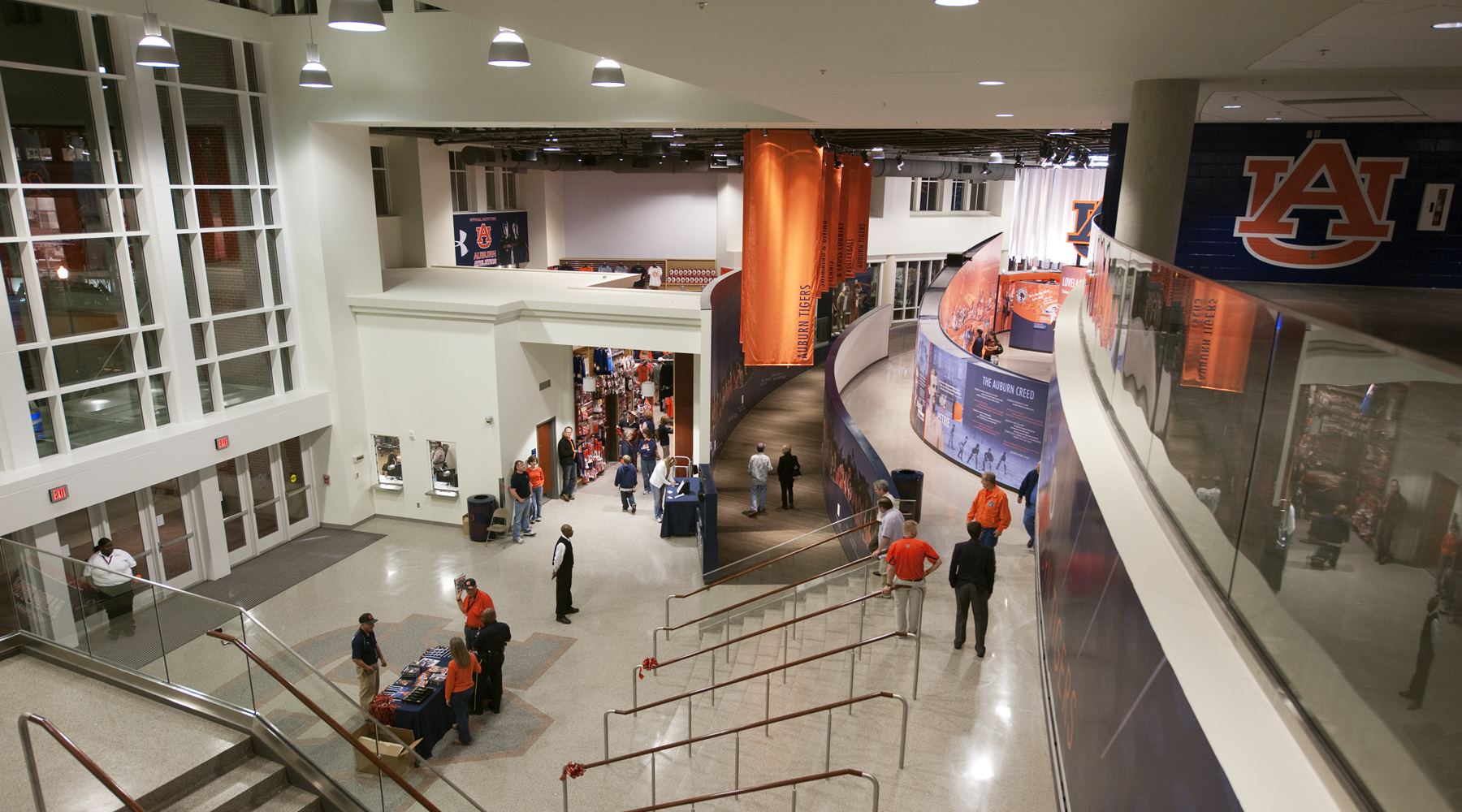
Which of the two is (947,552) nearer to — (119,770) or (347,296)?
(119,770)

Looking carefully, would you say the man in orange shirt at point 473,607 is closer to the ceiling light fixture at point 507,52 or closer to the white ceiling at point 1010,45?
the ceiling light fixture at point 507,52

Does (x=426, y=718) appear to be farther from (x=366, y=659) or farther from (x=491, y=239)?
(x=491, y=239)

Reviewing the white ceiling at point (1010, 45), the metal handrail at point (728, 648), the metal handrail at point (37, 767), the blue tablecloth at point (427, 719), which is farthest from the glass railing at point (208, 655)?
the white ceiling at point (1010, 45)

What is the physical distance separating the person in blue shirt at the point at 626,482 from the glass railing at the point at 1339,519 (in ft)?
41.4

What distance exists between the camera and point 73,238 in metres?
11.2

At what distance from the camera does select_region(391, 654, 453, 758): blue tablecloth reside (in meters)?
8.27

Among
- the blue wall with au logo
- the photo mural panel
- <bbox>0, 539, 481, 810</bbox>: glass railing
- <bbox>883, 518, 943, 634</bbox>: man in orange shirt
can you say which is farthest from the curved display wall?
<bbox>0, 539, 481, 810</bbox>: glass railing

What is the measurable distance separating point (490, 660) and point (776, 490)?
347 inches

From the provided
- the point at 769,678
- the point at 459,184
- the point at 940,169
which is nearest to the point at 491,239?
the point at 459,184

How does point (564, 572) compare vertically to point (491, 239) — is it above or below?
below

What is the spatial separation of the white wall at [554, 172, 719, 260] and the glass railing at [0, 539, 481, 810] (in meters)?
22.9

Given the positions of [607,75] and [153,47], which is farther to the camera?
[607,75]

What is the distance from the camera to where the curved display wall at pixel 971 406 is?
15.0 meters

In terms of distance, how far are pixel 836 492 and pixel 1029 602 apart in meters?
6.19
